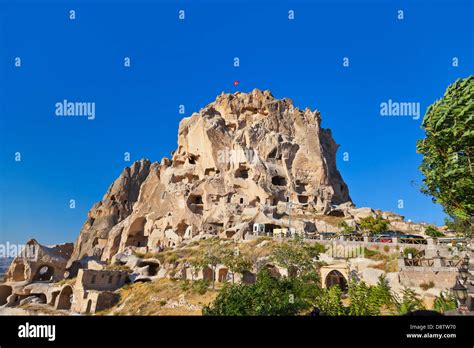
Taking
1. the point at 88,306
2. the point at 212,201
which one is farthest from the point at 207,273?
the point at 212,201

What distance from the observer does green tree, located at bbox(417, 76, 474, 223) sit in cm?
1227

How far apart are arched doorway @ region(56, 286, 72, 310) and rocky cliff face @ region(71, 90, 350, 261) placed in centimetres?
2091

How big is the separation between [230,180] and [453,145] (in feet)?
171

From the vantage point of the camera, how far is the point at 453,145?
13.1m

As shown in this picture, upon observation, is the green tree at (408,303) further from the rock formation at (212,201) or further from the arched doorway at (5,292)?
the arched doorway at (5,292)

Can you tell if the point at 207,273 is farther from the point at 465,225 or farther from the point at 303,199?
the point at 303,199

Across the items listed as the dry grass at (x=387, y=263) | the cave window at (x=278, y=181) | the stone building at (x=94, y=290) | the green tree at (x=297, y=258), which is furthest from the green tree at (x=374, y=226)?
the stone building at (x=94, y=290)

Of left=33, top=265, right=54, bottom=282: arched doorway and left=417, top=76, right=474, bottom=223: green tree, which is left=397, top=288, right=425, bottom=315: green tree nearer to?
left=417, top=76, right=474, bottom=223: green tree

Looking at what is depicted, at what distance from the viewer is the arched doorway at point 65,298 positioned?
132ft

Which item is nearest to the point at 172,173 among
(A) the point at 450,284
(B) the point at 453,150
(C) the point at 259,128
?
(C) the point at 259,128

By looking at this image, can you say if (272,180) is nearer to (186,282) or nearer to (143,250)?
(143,250)

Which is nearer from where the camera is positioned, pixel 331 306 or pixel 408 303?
pixel 331 306
